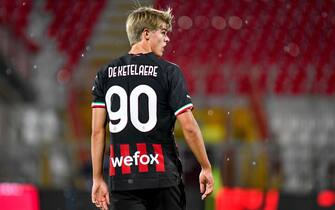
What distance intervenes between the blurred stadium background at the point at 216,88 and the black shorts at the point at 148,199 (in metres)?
3.21

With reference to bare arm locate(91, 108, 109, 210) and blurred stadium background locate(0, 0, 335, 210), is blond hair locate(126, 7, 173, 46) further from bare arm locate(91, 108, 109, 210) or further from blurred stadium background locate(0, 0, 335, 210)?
blurred stadium background locate(0, 0, 335, 210)

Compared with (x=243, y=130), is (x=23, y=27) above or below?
above

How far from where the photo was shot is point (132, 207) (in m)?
3.05

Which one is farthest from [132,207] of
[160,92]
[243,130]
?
[243,130]

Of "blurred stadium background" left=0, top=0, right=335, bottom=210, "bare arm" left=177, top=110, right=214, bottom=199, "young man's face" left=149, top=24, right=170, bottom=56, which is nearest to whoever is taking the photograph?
"bare arm" left=177, top=110, right=214, bottom=199

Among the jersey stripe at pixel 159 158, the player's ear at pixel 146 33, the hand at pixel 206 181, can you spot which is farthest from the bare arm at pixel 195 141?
the player's ear at pixel 146 33

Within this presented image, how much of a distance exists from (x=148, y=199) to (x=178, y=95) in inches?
15.6

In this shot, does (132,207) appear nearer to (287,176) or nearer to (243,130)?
(287,176)

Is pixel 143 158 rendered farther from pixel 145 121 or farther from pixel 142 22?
pixel 142 22

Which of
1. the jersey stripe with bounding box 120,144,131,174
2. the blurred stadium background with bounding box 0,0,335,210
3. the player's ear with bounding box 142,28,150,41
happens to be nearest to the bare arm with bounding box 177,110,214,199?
the jersey stripe with bounding box 120,144,131,174

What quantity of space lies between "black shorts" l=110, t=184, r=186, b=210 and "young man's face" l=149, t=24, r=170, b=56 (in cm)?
51

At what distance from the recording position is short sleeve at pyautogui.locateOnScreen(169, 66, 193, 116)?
304 cm

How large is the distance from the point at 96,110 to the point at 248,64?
501 centimetres

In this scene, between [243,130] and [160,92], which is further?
[243,130]
